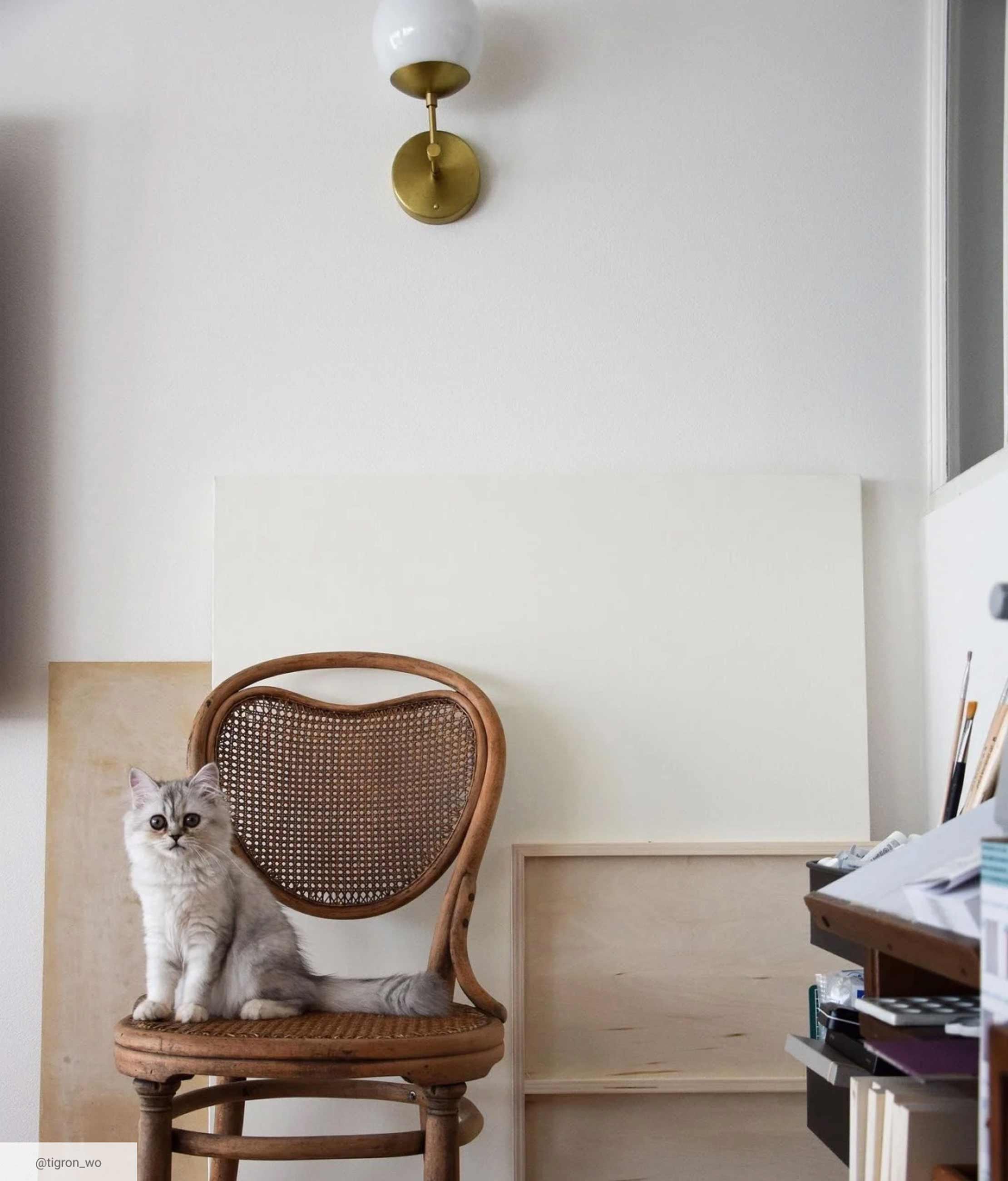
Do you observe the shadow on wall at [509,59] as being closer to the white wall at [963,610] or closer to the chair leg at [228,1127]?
the white wall at [963,610]

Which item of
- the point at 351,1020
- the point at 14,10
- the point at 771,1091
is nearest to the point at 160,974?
the point at 351,1020

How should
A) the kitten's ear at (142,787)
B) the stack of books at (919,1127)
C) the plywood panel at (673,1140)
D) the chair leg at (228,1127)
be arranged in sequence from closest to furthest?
the stack of books at (919,1127) → the kitten's ear at (142,787) → the chair leg at (228,1127) → the plywood panel at (673,1140)

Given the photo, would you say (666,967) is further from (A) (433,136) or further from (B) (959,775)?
(A) (433,136)

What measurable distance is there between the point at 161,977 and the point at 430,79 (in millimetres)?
1380

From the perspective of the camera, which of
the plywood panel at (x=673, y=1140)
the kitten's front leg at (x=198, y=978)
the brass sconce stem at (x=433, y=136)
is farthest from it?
the brass sconce stem at (x=433, y=136)

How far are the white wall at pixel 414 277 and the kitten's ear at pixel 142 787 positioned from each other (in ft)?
1.28

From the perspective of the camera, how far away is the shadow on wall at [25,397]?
1843 millimetres

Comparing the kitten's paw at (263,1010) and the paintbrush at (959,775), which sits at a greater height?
the paintbrush at (959,775)

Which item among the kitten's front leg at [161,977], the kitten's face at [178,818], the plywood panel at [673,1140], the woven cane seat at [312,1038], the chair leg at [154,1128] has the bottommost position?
the plywood panel at [673,1140]

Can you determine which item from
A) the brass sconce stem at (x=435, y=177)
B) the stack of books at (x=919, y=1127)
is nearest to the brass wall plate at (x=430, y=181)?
the brass sconce stem at (x=435, y=177)

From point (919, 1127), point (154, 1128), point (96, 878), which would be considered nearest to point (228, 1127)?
point (154, 1128)

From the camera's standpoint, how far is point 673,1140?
66.7 inches

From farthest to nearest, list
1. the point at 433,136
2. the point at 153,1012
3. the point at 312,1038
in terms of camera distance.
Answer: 1. the point at 433,136
2. the point at 153,1012
3. the point at 312,1038

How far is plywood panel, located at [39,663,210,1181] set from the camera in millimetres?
1750
